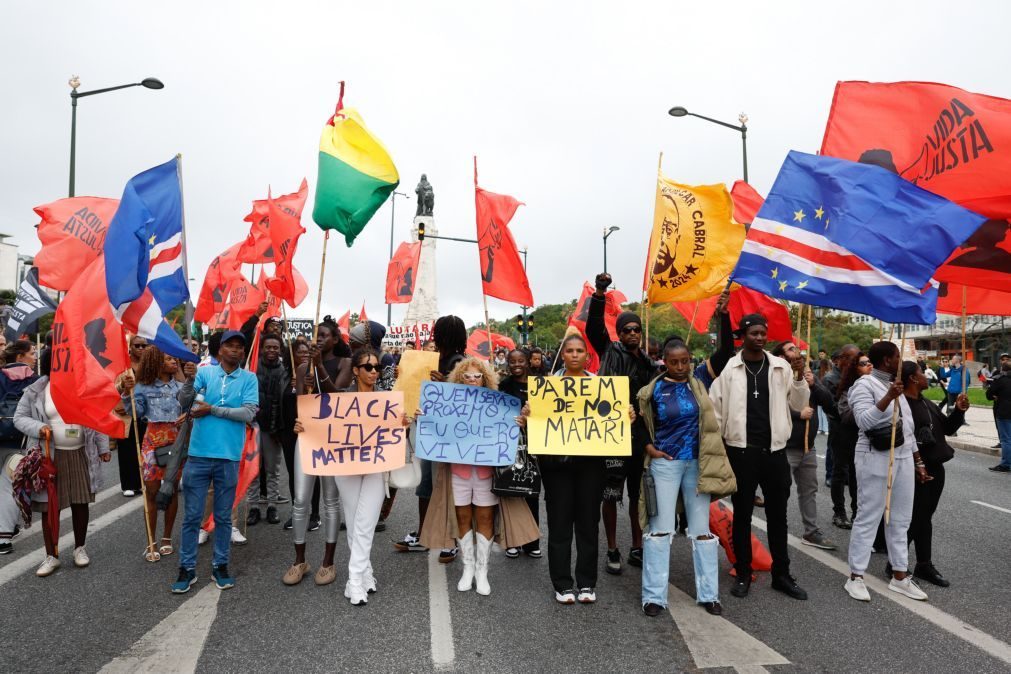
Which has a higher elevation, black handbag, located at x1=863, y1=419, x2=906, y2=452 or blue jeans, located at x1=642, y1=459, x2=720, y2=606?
black handbag, located at x1=863, y1=419, x2=906, y2=452

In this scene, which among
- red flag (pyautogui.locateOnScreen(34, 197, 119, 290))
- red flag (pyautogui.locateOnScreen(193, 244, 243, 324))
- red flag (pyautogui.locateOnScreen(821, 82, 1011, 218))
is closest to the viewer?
red flag (pyautogui.locateOnScreen(821, 82, 1011, 218))

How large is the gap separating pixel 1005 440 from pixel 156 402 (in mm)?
12276

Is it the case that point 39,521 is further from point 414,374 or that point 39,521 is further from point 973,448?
point 973,448

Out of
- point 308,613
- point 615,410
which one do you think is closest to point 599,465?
point 615,410

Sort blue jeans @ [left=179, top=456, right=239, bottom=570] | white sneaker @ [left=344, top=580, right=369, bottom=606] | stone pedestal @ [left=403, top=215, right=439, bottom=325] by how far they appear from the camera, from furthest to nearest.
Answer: stone pedestal @ [left=403, top=215, right=439, bottom=325], blue jeans @ [left=179, top=456, right=239, bottom=570], white sneaker @ [left=344, top=580, right=369, bottom=606]

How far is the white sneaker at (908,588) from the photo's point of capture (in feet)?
14.5

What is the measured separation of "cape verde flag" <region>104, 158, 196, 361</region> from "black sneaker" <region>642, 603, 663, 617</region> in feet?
12.7

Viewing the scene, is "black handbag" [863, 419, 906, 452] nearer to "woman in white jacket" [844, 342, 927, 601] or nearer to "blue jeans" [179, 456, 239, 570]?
"woman in white jacket" [844, 342, 927, 601]

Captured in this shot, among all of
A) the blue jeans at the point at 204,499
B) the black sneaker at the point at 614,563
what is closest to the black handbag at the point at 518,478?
the black sneaker at the point at 614,563

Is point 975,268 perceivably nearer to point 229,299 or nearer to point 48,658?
point 48,658

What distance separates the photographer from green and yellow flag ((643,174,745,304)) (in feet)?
20.4

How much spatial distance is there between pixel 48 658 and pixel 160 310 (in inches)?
108

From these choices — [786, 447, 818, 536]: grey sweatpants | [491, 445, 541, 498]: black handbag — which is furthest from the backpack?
[786, 447, 818, 536]: grey sweatpants

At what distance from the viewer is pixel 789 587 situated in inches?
177
